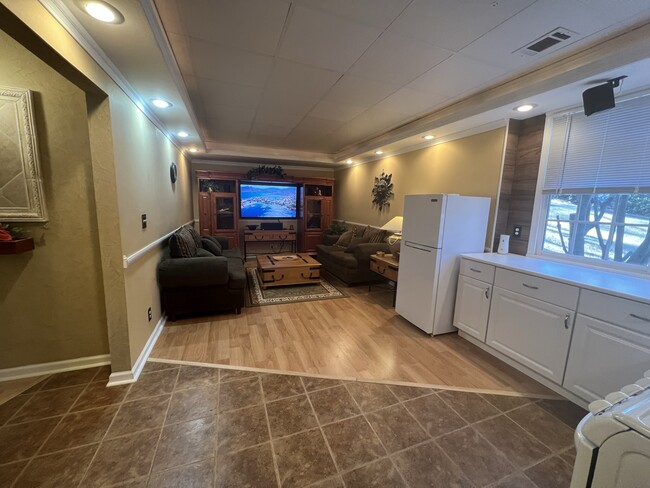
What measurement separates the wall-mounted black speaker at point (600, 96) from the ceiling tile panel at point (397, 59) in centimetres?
113

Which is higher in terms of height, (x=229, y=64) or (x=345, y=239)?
(x=229, y=64)

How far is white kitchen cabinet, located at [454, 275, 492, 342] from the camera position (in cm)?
242

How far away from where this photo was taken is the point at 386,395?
188 centimetres

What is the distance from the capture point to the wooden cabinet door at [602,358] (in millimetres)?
1508

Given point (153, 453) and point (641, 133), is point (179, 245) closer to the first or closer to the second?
point (153, 453)

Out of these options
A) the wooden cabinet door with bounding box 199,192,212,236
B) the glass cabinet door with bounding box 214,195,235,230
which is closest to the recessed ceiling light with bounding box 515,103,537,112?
the glass cabinet door with bounding box 214,195,235,230

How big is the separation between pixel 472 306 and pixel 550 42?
2092 mm

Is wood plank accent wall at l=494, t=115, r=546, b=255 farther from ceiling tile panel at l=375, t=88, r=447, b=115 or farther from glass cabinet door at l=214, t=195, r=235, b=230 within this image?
glass cabinet door at l=214, t=195, r=235, b=230

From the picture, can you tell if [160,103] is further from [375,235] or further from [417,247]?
[375,235]

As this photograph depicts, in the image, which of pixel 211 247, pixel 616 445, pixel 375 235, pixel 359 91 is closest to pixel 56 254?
pixel 211 247

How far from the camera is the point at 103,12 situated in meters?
1.23

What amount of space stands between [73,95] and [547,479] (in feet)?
12.2

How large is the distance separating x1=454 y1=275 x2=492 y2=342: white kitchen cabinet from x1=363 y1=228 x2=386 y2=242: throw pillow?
1925 mm

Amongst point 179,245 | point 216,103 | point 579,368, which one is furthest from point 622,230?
point 179,245
